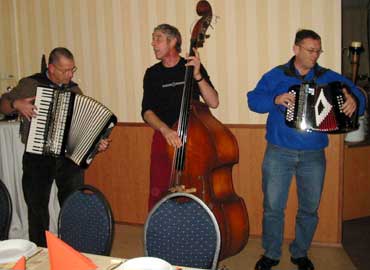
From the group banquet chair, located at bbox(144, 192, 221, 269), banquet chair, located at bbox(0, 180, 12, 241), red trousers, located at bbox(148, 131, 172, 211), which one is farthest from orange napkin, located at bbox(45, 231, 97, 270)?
red trousers, located at bbox(148, 131, 172, 211)

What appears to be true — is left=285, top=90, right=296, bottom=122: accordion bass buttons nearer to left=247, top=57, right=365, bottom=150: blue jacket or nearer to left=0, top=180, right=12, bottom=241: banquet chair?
left=247, top=57, right=365, bottom=150: blue jacket

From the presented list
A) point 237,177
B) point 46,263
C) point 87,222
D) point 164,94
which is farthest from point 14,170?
point 46,263

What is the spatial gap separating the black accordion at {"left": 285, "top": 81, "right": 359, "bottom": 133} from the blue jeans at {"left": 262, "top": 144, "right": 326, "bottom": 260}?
0.28m

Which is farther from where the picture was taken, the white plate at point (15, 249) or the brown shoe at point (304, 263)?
the brown shoe at point (304, 263)

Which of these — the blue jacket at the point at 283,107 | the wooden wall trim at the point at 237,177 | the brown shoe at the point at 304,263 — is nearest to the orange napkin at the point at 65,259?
the blue jacket at the point at 283,107

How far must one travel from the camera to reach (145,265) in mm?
1468

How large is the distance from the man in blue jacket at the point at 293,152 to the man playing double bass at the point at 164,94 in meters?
0.40

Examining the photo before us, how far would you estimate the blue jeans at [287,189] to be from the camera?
2816 mm

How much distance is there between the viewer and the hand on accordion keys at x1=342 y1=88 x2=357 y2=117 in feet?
8.30

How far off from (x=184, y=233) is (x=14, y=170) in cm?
220

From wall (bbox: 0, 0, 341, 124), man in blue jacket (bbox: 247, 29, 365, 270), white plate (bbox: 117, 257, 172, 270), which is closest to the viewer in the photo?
white plate (bbox: 117, 257, 172, 270)

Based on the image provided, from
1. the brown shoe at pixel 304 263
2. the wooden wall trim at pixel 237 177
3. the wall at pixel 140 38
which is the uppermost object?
the wall at pixel 140 38

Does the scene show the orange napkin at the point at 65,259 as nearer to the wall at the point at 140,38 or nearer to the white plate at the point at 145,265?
the white plate at the point at 145,265

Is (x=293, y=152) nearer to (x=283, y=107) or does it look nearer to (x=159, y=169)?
(x=283, y=107)
